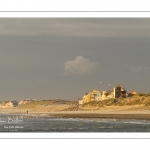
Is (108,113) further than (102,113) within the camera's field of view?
No

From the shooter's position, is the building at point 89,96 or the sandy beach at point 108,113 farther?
the sandy beach at point 108,113

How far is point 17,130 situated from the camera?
119 ft

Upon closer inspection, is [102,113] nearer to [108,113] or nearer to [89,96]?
[108,113]

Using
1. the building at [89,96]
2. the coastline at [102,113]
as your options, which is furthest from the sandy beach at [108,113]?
the building at [89,96]

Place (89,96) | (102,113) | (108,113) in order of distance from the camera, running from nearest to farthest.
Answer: (89,96) → (108,113) → (102,113)

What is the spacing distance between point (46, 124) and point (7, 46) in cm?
913

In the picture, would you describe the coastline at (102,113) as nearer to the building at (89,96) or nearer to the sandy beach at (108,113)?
the sandy beach at (108,113)

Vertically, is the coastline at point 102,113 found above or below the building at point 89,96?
below

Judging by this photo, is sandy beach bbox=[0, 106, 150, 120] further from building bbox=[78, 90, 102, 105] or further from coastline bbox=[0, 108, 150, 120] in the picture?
building bbox=[78, 90, 102, 105]

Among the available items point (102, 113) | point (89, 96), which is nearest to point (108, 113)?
point (102, 113)

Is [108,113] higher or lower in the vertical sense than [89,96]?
lower

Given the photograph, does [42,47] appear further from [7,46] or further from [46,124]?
[46,124]
